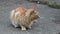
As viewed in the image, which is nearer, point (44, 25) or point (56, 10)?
point (44, 25)

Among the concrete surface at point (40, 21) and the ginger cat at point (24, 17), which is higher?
the ginger cat at point (24, 17)

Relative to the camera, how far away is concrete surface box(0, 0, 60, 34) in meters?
5.61

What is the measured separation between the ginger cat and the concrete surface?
0.14 meters

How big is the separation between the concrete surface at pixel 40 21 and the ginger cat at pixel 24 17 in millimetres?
141

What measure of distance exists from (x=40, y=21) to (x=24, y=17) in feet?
3.26

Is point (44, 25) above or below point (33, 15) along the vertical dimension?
below

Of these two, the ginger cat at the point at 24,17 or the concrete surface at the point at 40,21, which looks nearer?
the ginger cat at the point at 24,17

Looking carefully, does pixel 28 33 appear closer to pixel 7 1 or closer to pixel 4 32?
pixel 4 32

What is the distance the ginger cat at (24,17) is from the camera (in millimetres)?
5469

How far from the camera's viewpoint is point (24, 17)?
5.59 metres

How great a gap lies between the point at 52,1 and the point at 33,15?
3.70 meters

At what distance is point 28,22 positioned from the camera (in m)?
5.60

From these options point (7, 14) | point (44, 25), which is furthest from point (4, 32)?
point (7, 14)

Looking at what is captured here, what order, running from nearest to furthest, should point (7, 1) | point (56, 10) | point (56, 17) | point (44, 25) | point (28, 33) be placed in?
point (28, 33)
point (44, 25)
point (56, 17)
point (56, 10)
point (7, 1)
